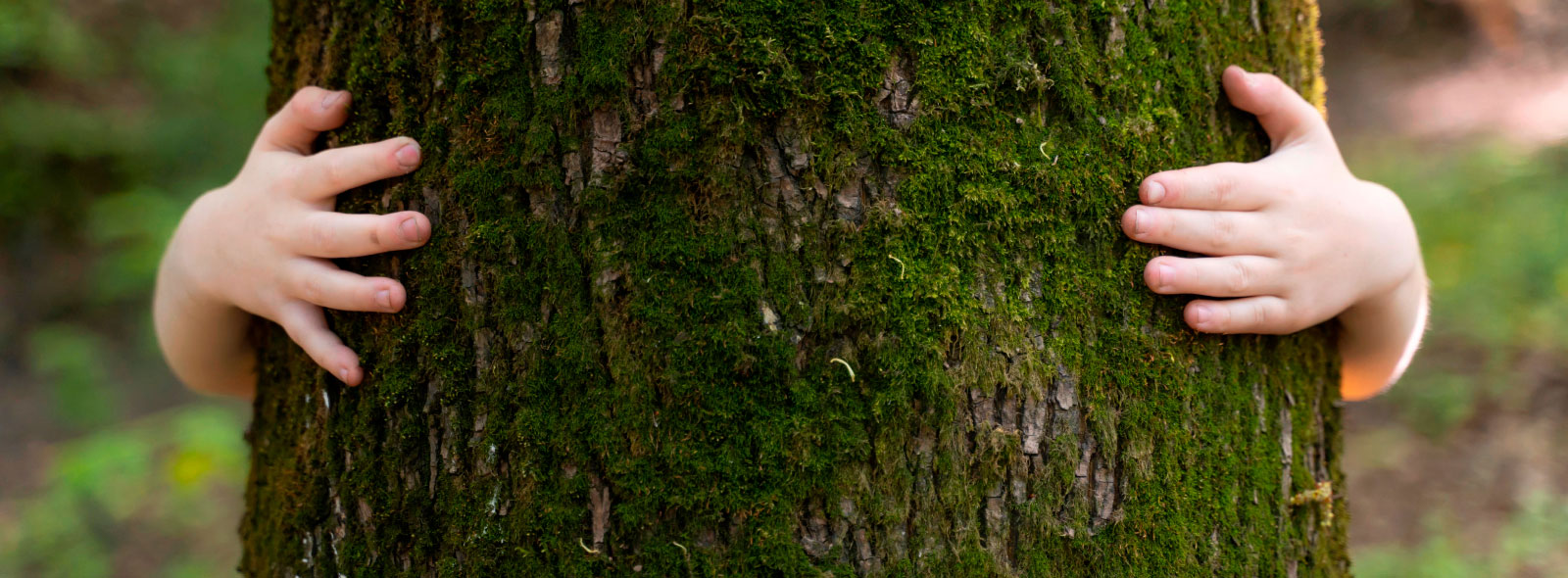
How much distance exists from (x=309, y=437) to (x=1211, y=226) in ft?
4.97

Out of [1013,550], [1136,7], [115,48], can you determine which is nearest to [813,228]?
[1013,550]

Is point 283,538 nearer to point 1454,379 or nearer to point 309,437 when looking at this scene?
point 309,437

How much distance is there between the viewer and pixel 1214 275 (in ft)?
4.09

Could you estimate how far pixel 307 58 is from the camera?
59.6 inches

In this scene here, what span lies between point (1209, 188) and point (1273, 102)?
0.27 m

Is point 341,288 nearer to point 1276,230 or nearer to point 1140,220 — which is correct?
point 1140,220

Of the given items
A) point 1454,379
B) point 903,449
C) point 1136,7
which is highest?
point 1136,7

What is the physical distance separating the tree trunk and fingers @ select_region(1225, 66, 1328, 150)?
0.17 m

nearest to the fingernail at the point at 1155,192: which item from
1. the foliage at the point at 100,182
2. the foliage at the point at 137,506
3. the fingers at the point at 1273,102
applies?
the fingers at the point at 1273,102

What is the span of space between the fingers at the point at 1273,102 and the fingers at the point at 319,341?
1.53 meters

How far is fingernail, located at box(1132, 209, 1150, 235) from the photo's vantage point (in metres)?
1.22

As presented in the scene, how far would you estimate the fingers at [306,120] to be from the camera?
4.49ft

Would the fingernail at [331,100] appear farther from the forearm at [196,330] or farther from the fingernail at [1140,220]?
the fingernail at [1140,220]

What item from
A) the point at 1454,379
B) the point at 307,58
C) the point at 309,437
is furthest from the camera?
the point at 1454,379
